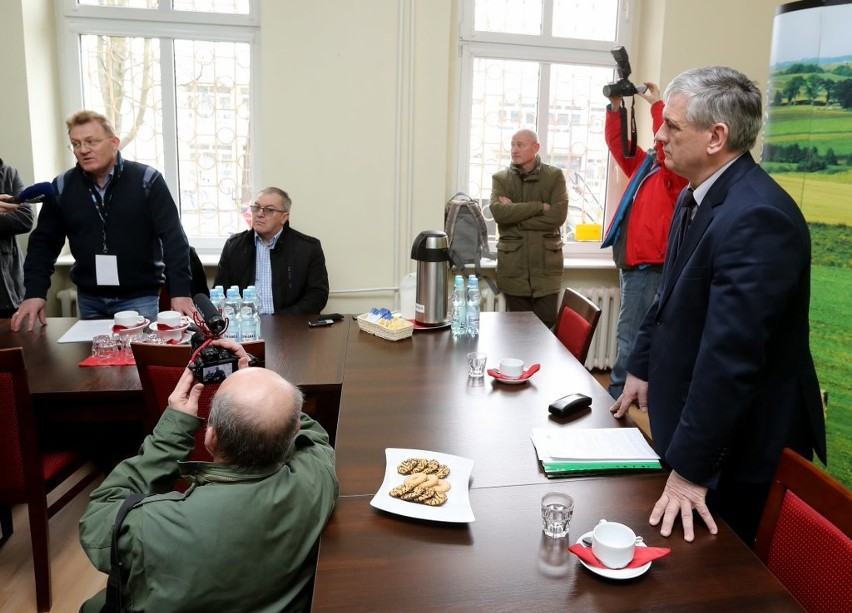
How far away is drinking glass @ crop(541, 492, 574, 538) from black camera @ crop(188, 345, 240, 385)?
2.48 ft

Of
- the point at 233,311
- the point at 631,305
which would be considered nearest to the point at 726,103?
the point at 233,311

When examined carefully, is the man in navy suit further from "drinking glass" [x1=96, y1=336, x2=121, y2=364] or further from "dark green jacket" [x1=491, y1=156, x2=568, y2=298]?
"dark green jacket" [x1=491, y1=156, x2=568, y2=298]

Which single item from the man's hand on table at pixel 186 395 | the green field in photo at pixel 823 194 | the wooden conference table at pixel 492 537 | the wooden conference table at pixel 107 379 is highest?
the green field in photo at pixel 823 194

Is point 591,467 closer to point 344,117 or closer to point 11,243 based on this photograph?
point 344,117

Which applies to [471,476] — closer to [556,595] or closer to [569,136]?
[556,595]

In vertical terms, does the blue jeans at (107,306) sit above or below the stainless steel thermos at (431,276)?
below

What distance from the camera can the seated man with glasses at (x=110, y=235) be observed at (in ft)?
9.69

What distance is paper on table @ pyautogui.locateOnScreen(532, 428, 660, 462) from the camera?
154 centimetres

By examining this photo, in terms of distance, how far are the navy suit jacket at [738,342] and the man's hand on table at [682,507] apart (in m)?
0.02

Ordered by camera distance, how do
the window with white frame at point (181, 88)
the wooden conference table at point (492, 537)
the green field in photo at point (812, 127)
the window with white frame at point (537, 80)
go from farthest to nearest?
the window with white frame at point (537, 80) < the window with white frame at point (181, 88) < the green field in photo at point (812, 127) < the wooden conference table at point (492, 537)

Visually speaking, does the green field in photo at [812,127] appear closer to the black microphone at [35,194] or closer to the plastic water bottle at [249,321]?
the plastic water bottle at [249,321]

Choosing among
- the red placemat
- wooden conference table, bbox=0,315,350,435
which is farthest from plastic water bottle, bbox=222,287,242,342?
the red placemat

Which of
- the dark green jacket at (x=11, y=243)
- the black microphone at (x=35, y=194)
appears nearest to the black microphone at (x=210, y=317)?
the black microphone at (x=35, y=194)

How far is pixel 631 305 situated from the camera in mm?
3615
